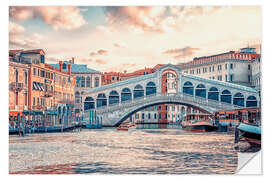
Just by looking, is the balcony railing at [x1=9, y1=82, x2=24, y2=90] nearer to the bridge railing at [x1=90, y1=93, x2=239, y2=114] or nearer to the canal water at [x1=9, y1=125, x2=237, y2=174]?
the canal water at [x1=9, y1=125, x2=237, y2=174]

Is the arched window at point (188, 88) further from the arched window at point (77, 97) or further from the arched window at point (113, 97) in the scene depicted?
the arched window at point (77, 97)

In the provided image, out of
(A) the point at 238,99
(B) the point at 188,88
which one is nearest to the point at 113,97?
(B) the point at 188,88

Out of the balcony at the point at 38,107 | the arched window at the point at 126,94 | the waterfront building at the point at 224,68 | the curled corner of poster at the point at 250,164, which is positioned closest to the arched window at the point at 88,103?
the arched window at the point at 126,94

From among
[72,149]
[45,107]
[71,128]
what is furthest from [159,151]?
[71,128]

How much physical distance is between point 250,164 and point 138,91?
41.6ft

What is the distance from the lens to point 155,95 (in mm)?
20312

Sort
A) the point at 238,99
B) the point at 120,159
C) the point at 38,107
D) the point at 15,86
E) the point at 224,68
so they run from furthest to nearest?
the point at 224,68, the point at 238,99, the point at 38,107, the point at 15,86, the point at 120,159

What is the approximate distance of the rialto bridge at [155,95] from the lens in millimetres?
19203

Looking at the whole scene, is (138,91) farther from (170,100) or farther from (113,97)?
(170,100)

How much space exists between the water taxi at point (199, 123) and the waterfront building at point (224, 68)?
200 centimetres

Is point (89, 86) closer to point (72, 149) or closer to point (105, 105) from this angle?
point (105, 105)

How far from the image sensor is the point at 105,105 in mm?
20203
